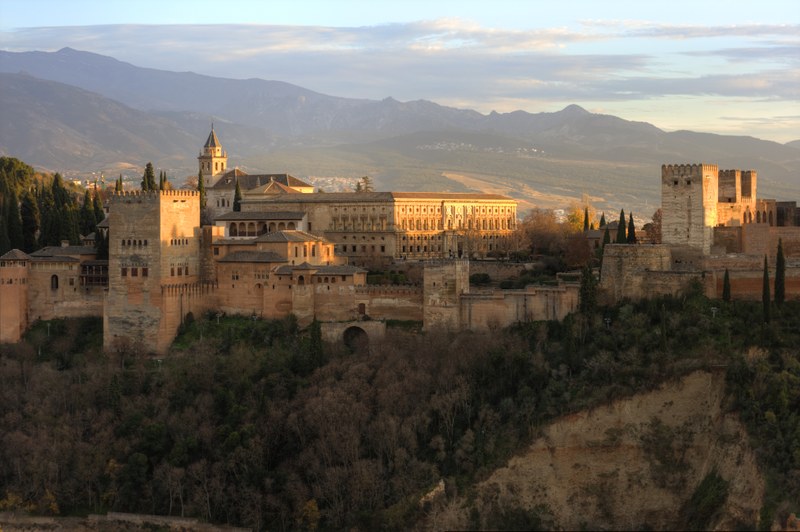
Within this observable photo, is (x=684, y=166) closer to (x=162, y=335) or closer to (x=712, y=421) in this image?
(x=712, y=421)

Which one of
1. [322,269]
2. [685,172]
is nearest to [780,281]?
[685,172]

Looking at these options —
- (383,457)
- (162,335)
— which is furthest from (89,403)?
(383,457)

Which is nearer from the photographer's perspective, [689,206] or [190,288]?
[689,206]

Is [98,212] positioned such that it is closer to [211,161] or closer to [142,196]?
[142,196]

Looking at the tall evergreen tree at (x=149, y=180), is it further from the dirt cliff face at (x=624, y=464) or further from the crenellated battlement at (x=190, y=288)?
the dirt cliff face at (x=624, y=464)

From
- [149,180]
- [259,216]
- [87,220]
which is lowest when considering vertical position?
[87,220]

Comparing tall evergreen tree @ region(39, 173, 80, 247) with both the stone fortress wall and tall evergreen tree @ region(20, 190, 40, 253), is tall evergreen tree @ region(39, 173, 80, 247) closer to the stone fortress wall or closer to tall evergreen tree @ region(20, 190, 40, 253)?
tall evergreen tree @ region(20, 190, 40, 253)

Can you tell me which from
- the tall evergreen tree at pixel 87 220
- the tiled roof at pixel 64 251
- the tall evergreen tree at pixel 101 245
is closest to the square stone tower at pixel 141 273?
the tiled roof at pixel 64 251
